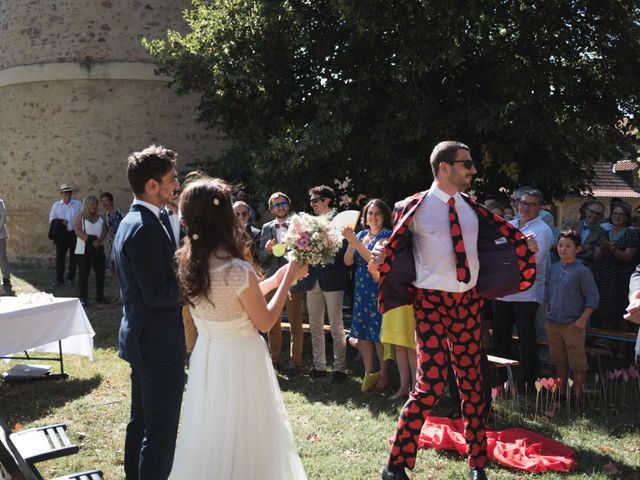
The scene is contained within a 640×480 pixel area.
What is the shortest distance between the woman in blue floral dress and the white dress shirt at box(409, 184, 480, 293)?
2.08 meters

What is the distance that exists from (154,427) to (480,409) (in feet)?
6.90

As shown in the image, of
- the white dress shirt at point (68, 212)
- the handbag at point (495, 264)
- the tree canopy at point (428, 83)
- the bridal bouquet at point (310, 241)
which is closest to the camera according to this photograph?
the bridal bouquet at point (310, 241)

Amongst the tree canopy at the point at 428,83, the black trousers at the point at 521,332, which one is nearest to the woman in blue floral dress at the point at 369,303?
the black trousers at the point at 521,332

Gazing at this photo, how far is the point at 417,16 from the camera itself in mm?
8117

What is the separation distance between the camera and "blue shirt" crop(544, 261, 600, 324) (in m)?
5.88

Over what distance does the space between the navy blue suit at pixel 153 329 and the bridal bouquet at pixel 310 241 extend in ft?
2.23

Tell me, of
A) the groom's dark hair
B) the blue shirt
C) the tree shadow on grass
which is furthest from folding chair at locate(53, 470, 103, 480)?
the blue shirt

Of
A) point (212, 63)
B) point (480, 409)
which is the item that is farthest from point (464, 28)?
point (480, 409)

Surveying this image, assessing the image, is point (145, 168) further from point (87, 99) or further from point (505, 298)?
point (87, 99)

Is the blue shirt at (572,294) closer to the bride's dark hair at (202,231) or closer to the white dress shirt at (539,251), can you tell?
the white dress shirt at (539,251)

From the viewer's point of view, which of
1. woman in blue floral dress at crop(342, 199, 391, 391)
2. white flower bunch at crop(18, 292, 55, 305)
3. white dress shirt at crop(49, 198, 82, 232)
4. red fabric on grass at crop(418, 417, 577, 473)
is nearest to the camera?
red fabric on grass at crop(418, 417, 577, 473)

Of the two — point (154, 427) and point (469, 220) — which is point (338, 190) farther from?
point (154, 427)

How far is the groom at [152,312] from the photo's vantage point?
309 cm

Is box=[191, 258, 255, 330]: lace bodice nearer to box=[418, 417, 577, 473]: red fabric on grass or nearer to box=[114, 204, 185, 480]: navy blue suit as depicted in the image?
box=[114, 204, 185, 480]: navy blue suit
